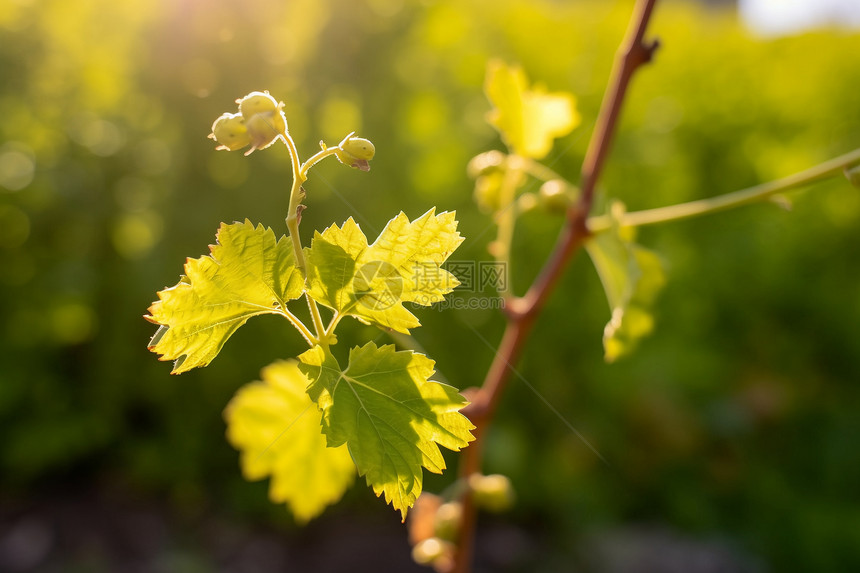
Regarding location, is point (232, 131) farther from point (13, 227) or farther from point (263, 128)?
point (13, 227)

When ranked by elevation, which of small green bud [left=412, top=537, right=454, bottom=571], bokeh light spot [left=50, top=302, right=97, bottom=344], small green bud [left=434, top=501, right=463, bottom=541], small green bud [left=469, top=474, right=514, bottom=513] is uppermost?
small green bud [left=469, top=474, right=514, bottom=513]

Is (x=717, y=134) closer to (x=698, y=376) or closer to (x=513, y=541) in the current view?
(x=698, y=376)

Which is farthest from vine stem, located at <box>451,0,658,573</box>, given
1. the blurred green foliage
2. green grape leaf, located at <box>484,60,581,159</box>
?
the blurred green foliage

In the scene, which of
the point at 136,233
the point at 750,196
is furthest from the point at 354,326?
the point at 750,196

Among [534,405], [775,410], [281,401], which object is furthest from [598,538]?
[281,401]

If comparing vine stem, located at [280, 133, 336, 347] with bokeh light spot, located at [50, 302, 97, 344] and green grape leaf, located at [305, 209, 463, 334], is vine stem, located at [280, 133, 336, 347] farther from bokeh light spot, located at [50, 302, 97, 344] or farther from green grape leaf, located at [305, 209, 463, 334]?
bokeh light spot, located at [50, 302, 97, 344]
